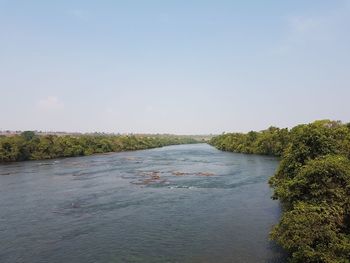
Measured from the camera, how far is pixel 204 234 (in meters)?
28.8

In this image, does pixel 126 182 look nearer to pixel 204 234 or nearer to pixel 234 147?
pixel 204 234

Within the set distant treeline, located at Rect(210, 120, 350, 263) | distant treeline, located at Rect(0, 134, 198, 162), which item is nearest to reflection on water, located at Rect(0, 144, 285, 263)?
distant treeline, located at Rect(210, 120, 350, 263)

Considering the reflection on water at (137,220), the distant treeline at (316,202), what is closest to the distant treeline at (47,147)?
the reflection on water at (137,220)

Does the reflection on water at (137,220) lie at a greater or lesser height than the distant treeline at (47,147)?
lesser

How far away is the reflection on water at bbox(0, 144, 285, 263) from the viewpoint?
82.6 ft

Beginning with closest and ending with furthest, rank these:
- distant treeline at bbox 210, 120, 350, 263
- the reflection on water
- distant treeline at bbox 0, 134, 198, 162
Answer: distant treeline at bbox 210, 120, 350, 263, the reflection on water, distant treeline at bbox 0, 134, 198, 162

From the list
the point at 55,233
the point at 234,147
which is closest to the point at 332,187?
the point at 55,233

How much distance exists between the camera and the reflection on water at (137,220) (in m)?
25.2

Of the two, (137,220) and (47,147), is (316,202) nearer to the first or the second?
(137,220)

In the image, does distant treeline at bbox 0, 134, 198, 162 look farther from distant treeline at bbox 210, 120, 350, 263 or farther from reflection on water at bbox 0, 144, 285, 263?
distant treeline at bbox 210, 120, 350, 263

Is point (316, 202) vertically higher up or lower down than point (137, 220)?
higher up

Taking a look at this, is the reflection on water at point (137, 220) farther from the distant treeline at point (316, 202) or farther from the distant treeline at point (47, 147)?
the distant treeline at point (47, 147)

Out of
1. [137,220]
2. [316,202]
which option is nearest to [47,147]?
[137,220]

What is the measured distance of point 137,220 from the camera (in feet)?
109
